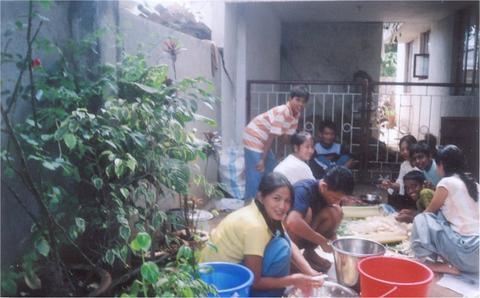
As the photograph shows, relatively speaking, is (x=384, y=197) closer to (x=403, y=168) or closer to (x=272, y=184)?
(x=403, y=168)

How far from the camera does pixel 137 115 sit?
201 cm

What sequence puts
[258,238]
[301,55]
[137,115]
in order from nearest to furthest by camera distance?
[137,115], [258,238], [301,55]

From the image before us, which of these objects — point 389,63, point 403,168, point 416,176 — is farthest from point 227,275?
point 389,63

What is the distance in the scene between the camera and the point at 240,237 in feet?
7.80

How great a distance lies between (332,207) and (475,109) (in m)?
4.46

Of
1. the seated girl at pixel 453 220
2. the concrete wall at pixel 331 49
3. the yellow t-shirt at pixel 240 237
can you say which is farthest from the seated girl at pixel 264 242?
the concrete wall at pixel 331 49

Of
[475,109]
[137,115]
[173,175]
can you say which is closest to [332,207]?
[173,175]

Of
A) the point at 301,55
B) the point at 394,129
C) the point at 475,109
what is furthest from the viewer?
the point at 394,129

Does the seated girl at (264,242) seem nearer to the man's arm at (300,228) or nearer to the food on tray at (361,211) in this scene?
the man's arm at (300,228)

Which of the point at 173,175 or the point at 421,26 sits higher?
the point at 421,26

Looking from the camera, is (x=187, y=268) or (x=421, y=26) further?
(x=421, y=26)

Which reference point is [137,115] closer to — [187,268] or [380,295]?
[187,268]

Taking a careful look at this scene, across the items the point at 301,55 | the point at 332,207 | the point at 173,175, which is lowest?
the point at 332,207

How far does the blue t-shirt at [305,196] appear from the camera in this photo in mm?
3045
